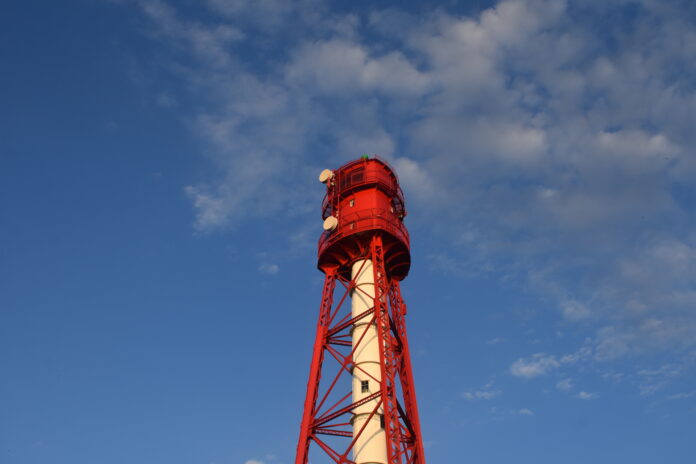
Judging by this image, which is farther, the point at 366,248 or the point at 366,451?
the point at 366,248

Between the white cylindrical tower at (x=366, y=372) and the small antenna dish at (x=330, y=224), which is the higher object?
the small antenna dish at (x=330, y=224)

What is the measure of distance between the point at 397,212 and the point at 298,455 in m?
19.5

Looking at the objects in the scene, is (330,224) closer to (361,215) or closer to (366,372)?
(361,215)

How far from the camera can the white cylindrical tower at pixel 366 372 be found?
4019 cm

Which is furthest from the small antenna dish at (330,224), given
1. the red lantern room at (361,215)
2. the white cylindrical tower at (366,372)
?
the white cylindrical tower at (366,372)

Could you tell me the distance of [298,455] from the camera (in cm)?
3997

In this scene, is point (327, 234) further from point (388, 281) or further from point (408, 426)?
point (408, 426)

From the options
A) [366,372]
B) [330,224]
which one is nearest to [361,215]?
[330,224]

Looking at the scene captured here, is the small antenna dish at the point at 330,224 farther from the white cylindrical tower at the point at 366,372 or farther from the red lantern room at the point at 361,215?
Result: the white cylindrical tower at the point at 366,372

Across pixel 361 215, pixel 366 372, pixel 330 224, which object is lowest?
pixel 366 372

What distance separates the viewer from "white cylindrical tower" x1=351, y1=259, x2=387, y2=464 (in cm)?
4019

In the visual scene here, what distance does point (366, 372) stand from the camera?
140ft

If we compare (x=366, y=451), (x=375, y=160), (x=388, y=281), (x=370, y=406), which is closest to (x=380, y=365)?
(x=370, y=406)

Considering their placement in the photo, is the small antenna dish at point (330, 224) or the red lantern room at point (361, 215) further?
the small antenna dish at point (330, 224)
